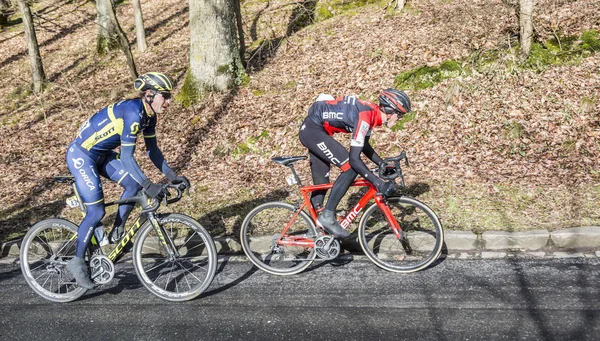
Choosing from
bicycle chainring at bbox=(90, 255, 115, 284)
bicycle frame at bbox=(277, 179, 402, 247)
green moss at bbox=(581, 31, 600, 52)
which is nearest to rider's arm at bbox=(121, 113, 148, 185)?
bicycle chainring at bbox=(90, 255, 115, 284)

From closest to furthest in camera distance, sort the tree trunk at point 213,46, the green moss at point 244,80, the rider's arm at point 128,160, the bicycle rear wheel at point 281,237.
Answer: the rider's arm at point 128,160 < the bicycle rear wheel at point 281,237 < the tree trunk at point 213,46 < the green moss at point 244,80

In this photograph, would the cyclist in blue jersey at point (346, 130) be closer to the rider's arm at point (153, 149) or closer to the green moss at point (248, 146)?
the rider's arm at point (153, 149)

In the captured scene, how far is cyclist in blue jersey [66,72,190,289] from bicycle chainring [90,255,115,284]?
0.10 meters

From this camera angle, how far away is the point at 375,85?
1141cm

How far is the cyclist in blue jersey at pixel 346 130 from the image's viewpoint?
5.64 m

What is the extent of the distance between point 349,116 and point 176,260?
262cm

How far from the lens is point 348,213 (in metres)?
6.30

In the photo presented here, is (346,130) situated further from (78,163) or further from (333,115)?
(78,163)

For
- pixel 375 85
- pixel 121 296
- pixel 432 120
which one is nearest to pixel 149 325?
pixel 121 296

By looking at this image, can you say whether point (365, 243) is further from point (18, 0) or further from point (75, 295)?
point (18, 0)

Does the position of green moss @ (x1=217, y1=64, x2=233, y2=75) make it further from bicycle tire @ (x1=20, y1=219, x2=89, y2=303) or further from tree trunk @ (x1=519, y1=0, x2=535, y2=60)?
bicycle tire @ (x1=20, y1=219, x2=89, y2=303)

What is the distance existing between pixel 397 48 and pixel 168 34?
12003 mm

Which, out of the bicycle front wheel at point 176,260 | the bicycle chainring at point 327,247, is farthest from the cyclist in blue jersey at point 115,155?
the bicycle chainring at point 327,247

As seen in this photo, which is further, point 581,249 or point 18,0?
point 18,0
